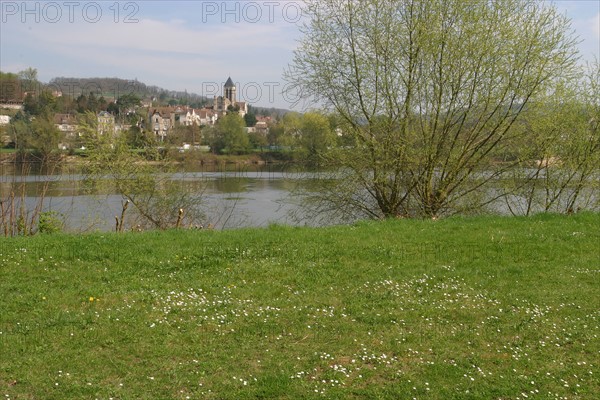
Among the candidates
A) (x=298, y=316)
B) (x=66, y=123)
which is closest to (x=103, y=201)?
(x=66, y=123)

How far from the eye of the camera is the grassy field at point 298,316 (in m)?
4.94

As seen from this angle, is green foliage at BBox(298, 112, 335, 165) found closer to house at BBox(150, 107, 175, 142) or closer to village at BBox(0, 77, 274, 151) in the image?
village at BBox(0, 77, 274, 151)

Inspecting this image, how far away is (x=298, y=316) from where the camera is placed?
6562 millimetres

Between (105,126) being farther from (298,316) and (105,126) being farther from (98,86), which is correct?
(298,316)

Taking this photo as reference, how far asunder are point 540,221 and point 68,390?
10932 mm

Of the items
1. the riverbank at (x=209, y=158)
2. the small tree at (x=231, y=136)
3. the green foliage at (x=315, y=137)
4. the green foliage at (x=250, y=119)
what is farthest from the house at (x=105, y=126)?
the green foliage at (x=250, y=119)

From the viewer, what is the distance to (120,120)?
22.7 meters

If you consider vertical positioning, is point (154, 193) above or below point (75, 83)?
below

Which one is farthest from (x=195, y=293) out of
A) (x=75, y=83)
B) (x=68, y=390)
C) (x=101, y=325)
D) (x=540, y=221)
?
(x=75, y=83)

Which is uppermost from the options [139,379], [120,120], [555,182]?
[120,120]

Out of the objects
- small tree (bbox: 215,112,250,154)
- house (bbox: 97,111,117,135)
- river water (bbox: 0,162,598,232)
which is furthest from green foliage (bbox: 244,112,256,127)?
house (bbox: 97,111,117,135)

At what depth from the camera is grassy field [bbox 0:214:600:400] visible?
4941mm

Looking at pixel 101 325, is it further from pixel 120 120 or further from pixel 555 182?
pixel 120 120

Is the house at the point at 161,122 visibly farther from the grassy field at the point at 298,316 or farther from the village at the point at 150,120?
the grassy field at the point at 298,316
